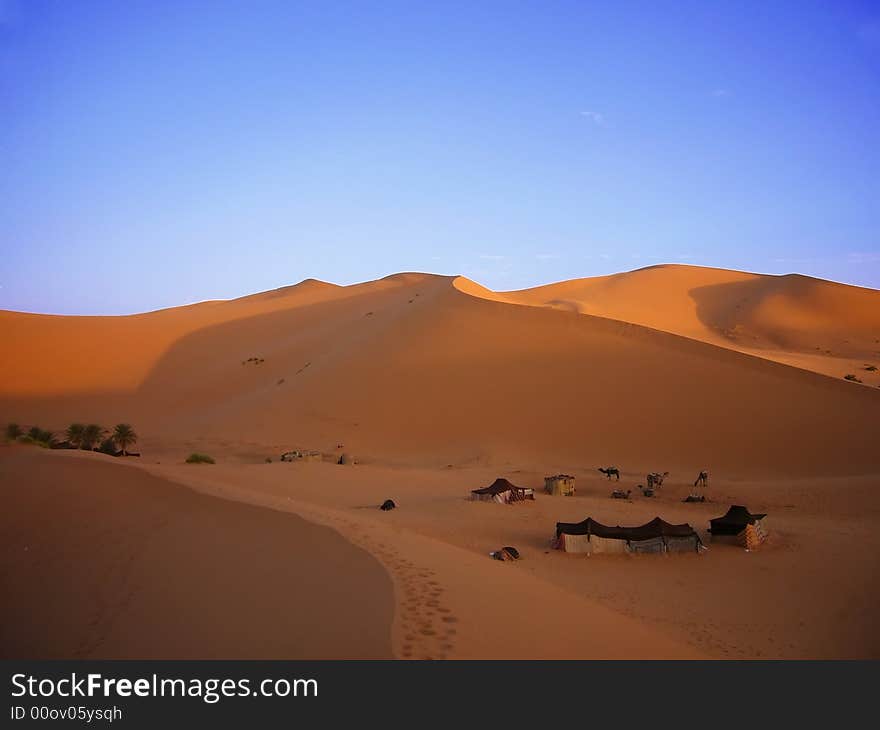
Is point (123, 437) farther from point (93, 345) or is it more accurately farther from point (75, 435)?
point (93, 345)

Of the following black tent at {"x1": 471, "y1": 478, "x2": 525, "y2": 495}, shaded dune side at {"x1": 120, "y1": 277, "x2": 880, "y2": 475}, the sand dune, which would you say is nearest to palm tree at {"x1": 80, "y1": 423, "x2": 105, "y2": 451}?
shaded dune side at {"x1": 120, "y1": 277, "x2": 880, "y2": 475}

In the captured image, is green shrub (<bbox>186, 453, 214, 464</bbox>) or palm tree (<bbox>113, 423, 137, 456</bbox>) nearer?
green shrub (<bbox>186, 453, 214, 464</bbox>)

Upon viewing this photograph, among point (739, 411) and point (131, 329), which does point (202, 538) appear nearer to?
point (739, 411)

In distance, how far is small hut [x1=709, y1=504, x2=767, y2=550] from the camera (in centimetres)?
1598

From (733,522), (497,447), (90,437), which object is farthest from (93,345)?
(733,522)

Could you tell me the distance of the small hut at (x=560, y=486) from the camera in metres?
22.1

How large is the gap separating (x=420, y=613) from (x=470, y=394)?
2538 cm

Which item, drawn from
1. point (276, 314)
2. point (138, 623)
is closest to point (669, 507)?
point (138, 623)

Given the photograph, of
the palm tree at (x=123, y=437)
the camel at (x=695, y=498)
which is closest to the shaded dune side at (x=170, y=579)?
the camel at (x=695, y=498)

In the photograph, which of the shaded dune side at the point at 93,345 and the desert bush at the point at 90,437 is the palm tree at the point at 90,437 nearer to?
the desert bush at the point at 90,437

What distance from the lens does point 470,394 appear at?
32.6 metres

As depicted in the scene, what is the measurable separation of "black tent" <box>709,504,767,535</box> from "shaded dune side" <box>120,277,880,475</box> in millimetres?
8961

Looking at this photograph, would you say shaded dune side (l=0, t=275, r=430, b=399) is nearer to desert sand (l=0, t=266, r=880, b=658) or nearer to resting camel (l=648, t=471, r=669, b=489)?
desert sand (l=0, t=266, r=880, b=658)

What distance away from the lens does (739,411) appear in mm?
28203
